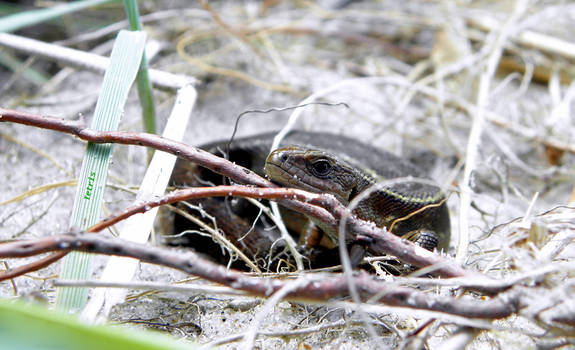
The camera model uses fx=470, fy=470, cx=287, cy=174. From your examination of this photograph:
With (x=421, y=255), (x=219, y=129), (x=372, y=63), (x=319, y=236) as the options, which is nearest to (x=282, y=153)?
(x=319, y=236)

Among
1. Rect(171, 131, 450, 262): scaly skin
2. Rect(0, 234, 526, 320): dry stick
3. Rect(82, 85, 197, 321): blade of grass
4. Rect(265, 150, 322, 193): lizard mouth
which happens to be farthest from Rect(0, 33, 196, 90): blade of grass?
Rect(0, 234, 526, 320): dry stick

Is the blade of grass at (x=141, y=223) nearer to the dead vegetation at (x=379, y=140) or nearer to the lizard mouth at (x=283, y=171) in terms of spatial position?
the dead vegetation at (x=379, y=140)

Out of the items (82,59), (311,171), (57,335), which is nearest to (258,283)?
(57,335)

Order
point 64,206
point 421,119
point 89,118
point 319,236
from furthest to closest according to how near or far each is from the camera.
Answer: point 421,119 → point 89,118 → point 64,206 → point 319,236

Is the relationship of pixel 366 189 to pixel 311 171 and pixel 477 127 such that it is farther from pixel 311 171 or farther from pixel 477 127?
pixel 477 127

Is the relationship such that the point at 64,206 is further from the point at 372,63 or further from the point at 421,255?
the point at 372,63

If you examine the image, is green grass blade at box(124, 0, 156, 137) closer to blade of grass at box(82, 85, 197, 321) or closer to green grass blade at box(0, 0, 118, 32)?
blade of grass at box(82, 85, 197, 321)
